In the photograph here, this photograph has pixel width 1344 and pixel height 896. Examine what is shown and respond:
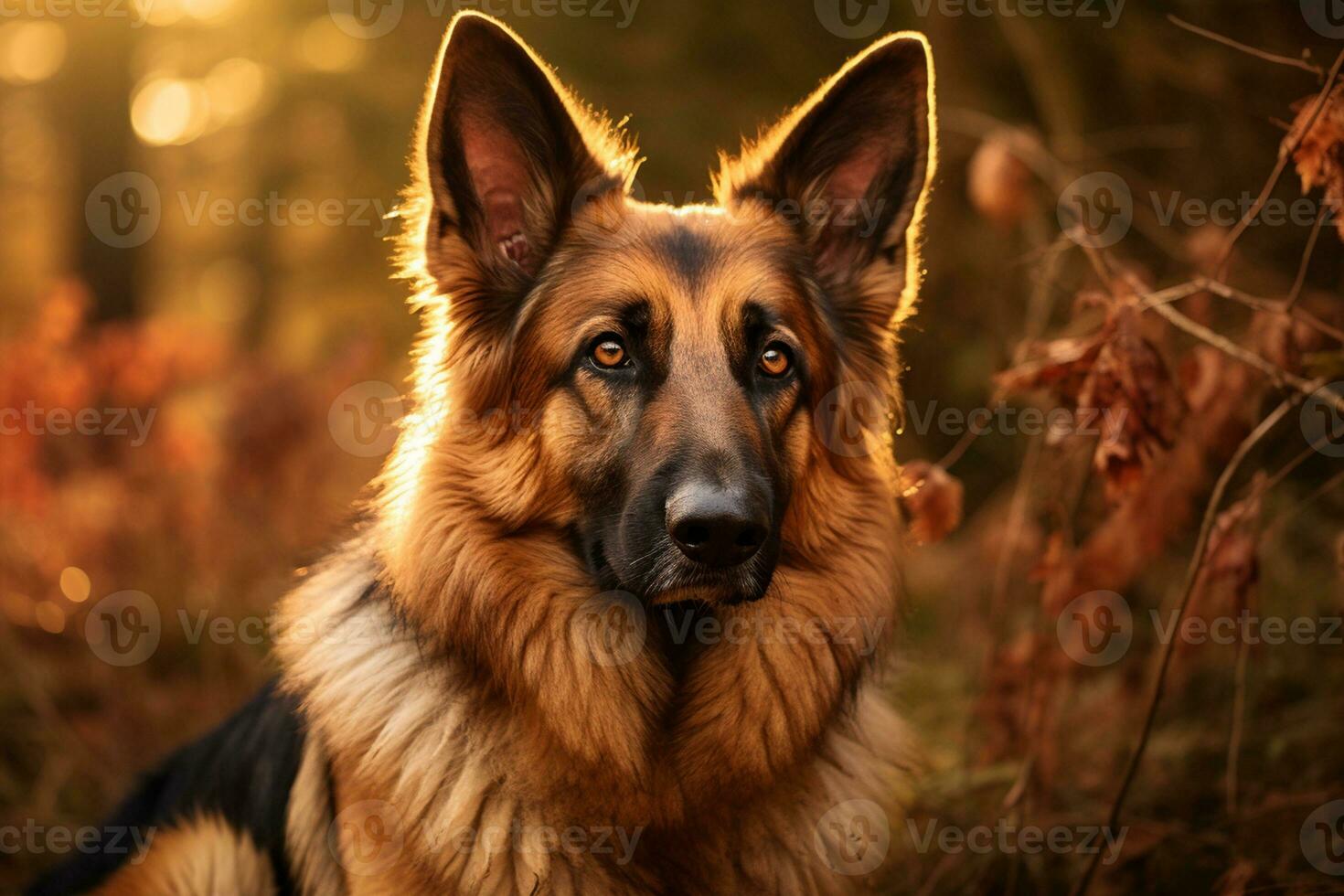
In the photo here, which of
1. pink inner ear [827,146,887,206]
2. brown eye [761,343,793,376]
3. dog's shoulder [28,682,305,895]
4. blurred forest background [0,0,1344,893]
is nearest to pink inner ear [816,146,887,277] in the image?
pink inner ear [827,146,887,206]

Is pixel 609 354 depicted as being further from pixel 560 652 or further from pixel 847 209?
pixel 847 209

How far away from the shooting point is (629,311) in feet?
11.1

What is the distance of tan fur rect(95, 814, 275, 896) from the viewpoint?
350cm

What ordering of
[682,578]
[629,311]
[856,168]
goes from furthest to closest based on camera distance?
1. [856,168]
2. [629,311]
3. [682,578]

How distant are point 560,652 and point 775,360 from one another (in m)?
1.18

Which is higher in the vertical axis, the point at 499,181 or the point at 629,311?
the point at 499,181

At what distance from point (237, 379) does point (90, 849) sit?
15.8 feet

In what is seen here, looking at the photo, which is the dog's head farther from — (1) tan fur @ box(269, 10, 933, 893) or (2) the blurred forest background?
(2) the blurred forest background

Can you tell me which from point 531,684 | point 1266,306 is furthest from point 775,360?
point 1266,306

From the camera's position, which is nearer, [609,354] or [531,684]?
[531,684]

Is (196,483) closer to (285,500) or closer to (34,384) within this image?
(285,500)

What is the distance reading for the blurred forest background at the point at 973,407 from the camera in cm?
415

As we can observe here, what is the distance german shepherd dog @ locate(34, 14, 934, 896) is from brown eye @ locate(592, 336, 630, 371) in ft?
0.10

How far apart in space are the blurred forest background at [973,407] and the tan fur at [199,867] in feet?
3.49
